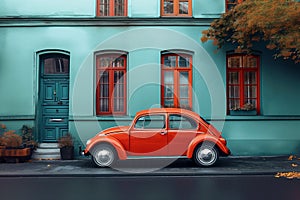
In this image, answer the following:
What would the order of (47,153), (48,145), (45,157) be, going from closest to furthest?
(45,157) → (47,153) → (48,145)

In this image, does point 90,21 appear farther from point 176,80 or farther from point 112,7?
point 176,80

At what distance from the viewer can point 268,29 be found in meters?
10.2

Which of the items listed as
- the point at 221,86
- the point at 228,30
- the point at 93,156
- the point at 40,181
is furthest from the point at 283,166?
the point at 40,181

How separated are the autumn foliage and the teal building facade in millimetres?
1497

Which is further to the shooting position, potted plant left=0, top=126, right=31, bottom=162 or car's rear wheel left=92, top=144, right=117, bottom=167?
potted plant left=0, top=126, right=31, bottom=162

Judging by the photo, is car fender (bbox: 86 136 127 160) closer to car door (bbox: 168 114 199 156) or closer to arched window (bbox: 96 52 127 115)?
car door (bbox: 168 114 199 156)

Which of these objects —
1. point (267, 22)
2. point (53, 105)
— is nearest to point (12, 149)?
→ point (53, 105)

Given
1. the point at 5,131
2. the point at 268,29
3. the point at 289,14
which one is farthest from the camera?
the point at 5,131

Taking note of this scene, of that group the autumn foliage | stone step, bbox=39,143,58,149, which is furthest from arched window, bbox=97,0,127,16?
stone step, bbox=39,143,58,149

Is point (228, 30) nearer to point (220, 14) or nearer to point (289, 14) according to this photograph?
point (220, 14)

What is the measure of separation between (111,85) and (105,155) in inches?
151

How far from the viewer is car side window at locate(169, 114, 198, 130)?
1016 centimetres

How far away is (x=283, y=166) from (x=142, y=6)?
7.76 m

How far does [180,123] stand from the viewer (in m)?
10.2
